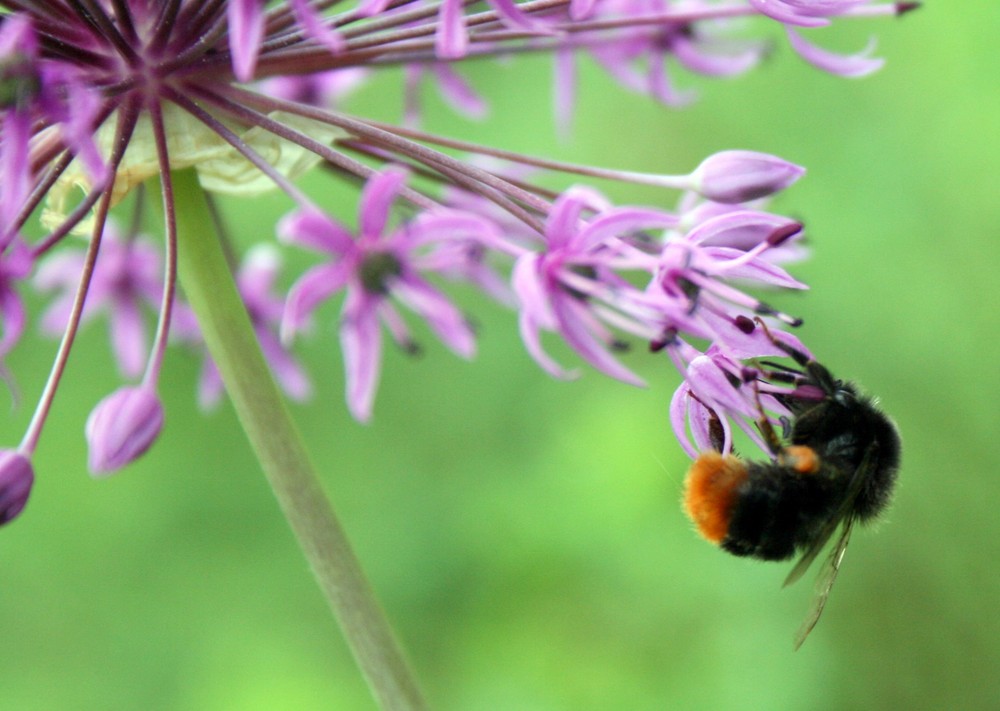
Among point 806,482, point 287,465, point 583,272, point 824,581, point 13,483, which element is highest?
point 583,272

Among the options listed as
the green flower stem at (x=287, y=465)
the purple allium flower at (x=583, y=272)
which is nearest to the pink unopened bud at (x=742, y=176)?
the purple allium flower at (x=583, y=272)

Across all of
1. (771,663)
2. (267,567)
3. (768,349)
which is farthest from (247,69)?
(267,567)

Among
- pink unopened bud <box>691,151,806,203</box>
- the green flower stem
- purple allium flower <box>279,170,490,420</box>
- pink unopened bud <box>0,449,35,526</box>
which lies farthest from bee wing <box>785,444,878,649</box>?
pink unopened bud <box>0,449,35,526</box>

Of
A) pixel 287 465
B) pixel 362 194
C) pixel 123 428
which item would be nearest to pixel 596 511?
pixel 287 465

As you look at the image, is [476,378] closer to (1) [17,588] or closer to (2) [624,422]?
(2) [624,422]

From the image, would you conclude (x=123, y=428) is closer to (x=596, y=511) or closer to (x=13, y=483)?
(x=13, y=483)

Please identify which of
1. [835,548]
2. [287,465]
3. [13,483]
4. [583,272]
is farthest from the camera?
[835,548]

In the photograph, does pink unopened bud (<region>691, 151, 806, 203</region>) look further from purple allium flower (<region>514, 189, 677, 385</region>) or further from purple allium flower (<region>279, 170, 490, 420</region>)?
purple allium flower (<region>279, 170, 490, 420</region>)

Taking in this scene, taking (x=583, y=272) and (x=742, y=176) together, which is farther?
(x=742, y=176)
